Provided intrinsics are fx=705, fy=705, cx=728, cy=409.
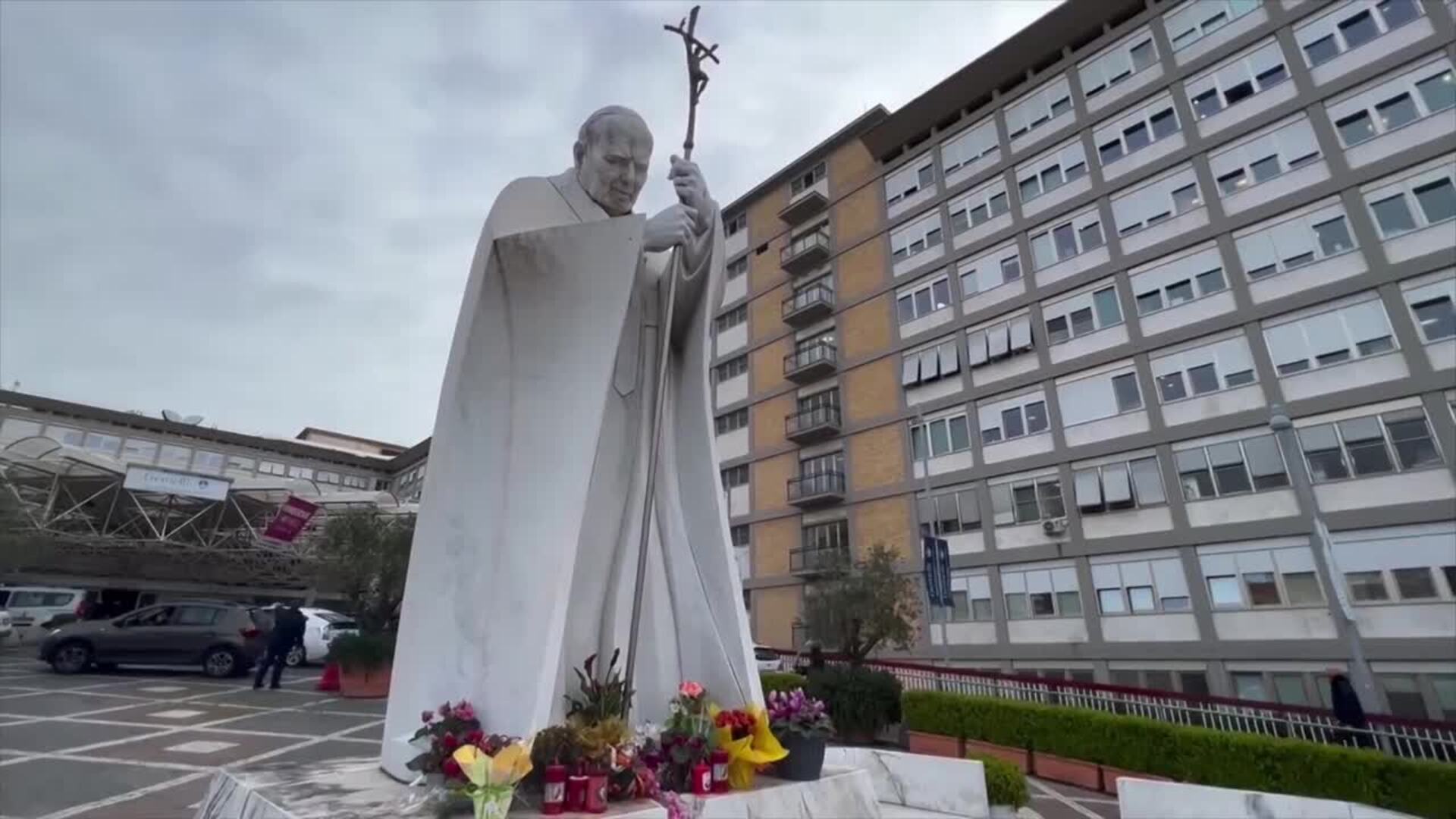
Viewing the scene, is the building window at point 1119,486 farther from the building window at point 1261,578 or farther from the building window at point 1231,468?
the building window at point 1261,578

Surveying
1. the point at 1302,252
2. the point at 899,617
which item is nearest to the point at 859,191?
the point at 1302,252

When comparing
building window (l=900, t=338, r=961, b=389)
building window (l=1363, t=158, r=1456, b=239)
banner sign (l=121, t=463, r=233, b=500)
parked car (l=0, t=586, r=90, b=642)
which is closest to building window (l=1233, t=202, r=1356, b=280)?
building window (l=1363, t=158, r=1456, b=239)

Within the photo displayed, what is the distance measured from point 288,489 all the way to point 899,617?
80.1 feet

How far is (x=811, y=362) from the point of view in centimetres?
2916

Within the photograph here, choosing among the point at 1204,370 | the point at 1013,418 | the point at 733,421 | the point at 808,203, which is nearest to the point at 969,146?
the point at 808,203

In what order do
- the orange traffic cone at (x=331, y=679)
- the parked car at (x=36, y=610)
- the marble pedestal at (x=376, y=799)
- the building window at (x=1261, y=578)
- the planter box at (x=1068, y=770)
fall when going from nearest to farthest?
the marble pedestal at (x=376, y=799) < the planter box at (x=1068, y=770) < the orange traffic cone at (x=331, y=679) < the building window at (x=1261, y=578) < the parked car at (x=36, y=610)

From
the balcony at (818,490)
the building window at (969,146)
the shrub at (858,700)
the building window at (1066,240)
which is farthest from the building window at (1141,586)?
the building window at (969,146)

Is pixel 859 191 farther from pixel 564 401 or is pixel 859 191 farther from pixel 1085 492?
pixel 564 401

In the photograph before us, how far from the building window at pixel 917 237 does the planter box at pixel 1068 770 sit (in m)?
20.0

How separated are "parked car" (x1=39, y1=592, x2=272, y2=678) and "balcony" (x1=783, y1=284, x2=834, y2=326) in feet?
71.8

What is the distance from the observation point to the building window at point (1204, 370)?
61.1ft

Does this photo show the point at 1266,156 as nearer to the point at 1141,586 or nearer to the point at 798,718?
the point at 1141,586

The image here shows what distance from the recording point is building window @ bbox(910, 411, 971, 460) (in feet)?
79.7

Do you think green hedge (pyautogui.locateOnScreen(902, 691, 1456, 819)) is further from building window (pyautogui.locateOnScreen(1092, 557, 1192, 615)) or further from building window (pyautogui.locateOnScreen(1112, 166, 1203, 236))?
building window (pyautogui.locateOnScreen(1112, 166, 1203, 236))
